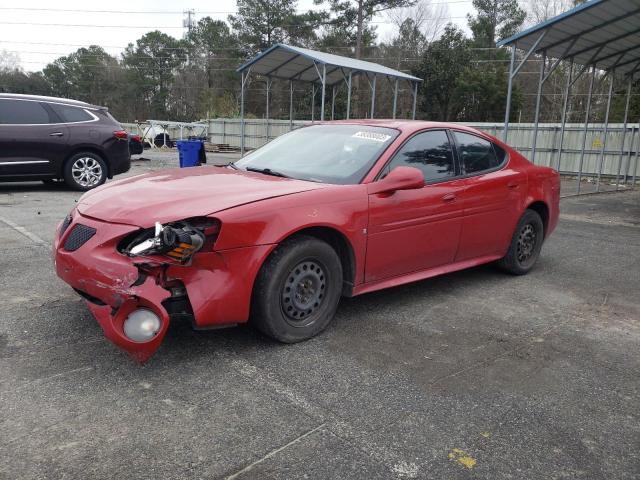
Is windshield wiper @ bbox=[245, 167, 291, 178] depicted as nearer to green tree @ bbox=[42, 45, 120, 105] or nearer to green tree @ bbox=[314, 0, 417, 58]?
green tree @ bbox=[314, 0, 417, 58]

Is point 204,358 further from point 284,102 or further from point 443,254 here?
point 284,102

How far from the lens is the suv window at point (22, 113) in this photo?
932 cm

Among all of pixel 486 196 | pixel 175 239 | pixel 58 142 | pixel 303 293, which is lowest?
pixel 303 293

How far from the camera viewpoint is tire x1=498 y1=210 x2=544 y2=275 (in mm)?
5363

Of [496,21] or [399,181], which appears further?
[496,21]

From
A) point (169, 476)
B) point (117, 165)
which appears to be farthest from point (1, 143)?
point (169, 476)

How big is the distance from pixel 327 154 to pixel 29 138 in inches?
284

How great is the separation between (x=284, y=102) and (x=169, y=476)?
43.9 meters

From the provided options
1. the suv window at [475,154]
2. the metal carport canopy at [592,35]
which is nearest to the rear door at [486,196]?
the suv window at [475,154]

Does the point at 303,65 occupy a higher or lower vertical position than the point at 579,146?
higher

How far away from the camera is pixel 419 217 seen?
4.22m

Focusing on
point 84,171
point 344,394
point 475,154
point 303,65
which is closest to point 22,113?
point 84,171

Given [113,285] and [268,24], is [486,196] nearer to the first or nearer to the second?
[113,285]

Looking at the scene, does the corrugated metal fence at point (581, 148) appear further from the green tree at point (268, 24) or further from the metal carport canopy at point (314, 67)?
the green tree at point (268, 24)
